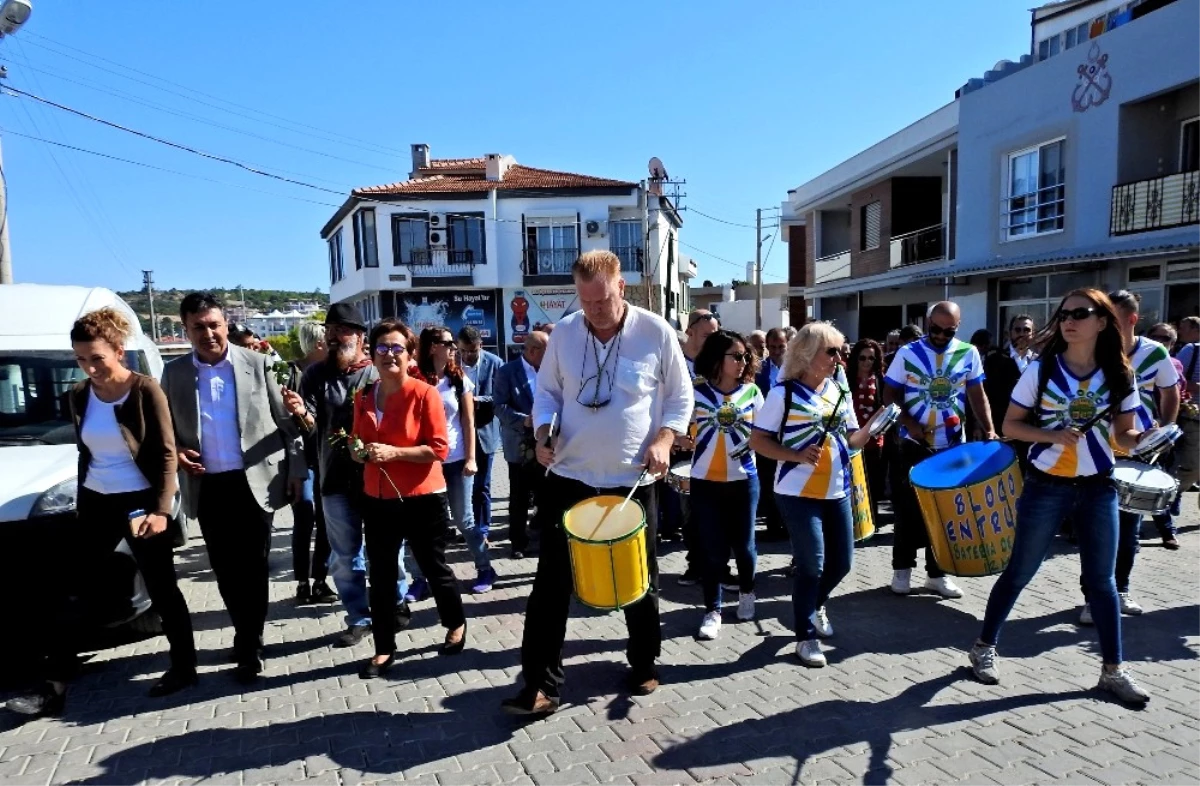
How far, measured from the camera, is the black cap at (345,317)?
4715 mm

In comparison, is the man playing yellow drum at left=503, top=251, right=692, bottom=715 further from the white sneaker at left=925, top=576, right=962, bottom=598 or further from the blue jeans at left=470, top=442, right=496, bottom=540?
the blue jeans at left=470, top=442, right=496, bottom=540

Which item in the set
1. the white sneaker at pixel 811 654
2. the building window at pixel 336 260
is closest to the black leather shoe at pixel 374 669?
the white sneaker at pixel 811 654

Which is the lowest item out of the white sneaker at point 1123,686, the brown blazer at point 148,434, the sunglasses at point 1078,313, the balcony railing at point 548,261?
the white sneaker at point 1123,686

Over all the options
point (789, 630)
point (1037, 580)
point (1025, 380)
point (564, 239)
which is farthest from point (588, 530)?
point (564, 239)

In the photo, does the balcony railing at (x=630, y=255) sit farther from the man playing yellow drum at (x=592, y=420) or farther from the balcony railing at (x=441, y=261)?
the man playing yellow drum at (x=592, y=420)

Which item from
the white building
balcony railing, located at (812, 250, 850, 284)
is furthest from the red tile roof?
balcony railing, located at (812, 250, 850, 284)

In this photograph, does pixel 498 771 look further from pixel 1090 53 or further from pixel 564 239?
pixel 564 239

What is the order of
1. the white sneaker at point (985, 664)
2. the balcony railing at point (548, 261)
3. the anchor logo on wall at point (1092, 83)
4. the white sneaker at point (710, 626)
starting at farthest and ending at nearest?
the balcony railing at point (548, 261)
the anchor logo on wall at point (1092, 83)
the white sneaker at point (710, 626)
the white sneaker at point (985, 664)

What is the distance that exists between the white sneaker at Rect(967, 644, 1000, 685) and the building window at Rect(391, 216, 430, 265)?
32040mm

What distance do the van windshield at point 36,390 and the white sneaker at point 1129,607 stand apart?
280 inches

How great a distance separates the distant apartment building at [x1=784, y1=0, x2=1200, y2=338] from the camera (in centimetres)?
1220

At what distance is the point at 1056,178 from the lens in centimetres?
1452

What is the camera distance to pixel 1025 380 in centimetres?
369

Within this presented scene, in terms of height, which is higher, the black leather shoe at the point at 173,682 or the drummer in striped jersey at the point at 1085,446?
the drummer in striped jersey at the point at 1085,446
